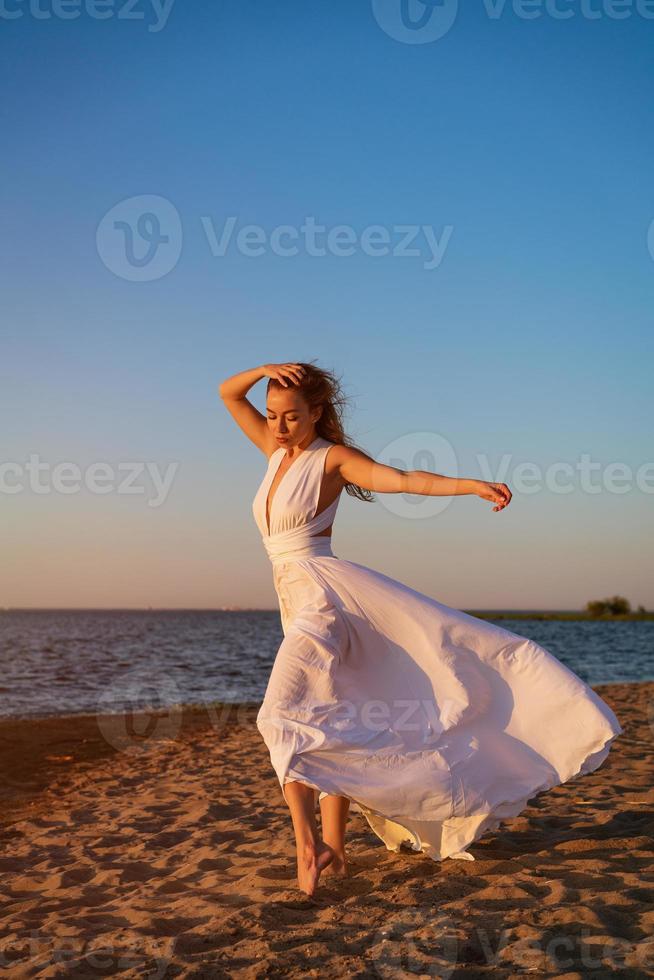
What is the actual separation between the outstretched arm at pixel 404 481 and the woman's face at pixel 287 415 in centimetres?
22

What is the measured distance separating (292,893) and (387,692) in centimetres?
98

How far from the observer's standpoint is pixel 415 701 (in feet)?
12.9

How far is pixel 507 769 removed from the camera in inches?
154

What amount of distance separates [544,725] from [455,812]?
1.90ft

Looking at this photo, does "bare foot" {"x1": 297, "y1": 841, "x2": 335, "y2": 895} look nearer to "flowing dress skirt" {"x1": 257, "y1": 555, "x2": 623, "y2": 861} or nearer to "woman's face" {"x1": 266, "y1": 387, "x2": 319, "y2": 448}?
"flowing dress skirt" {"x1": 257, "y1": 555, "x2": 623, "y2": 861}

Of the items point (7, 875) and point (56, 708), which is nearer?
point (7, 875)

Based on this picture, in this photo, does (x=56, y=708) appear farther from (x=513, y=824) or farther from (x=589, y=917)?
(x=589, y=917)

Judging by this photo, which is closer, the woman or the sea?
the woman

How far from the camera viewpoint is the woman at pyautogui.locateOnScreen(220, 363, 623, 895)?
12.1ft

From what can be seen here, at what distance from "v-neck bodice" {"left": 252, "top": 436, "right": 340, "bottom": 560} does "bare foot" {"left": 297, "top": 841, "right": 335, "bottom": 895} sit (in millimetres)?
1344

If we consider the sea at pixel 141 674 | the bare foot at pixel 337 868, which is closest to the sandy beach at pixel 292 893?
the bare foot at pixel 337 868

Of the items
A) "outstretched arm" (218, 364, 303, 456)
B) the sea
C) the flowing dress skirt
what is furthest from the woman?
the sea

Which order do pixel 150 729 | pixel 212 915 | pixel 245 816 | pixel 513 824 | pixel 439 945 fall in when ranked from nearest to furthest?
pixel 439 945 < pixel 212 915 < pixel 513 824 < pixel 245 816 < pixel 150 729

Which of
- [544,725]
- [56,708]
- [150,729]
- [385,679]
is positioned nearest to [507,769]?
[544,725]
